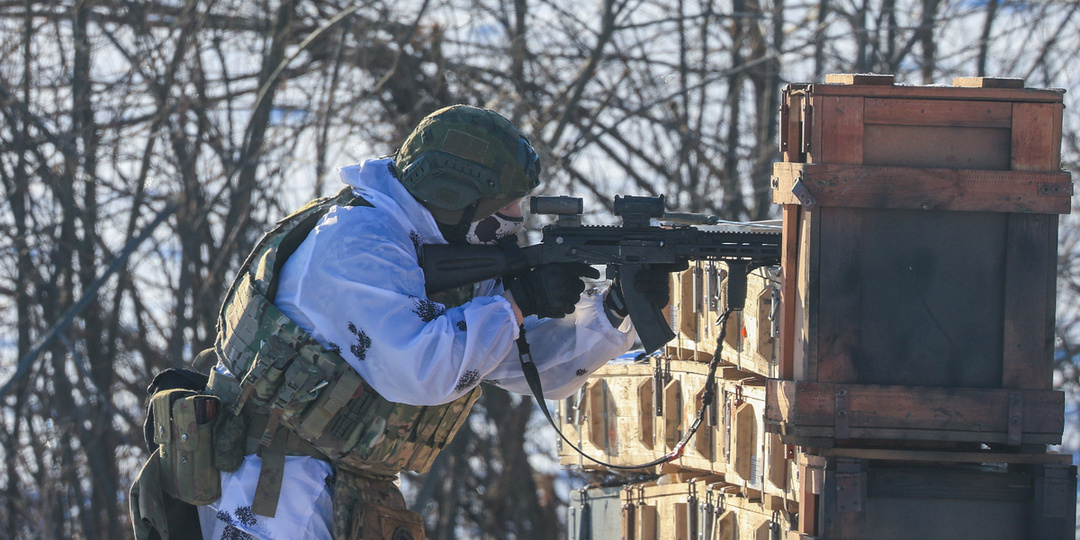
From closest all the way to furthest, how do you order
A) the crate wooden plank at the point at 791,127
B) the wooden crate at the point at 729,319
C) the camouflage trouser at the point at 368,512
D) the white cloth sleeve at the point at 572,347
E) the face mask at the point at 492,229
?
1. the crate wooden plank at the point at 791,127
2. the camouflage trouser at the point at 368,512
3. the face mask at the point at 492,229
4. the white cloth sleeve at the point at 572,347
5. the wooden crate at the point at 729,319

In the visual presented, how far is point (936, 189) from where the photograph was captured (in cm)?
356

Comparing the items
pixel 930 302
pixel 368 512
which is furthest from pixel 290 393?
pixel 930 302

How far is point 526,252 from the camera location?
13.3 feet

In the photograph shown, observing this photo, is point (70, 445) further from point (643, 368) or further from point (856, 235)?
point (856, 235)

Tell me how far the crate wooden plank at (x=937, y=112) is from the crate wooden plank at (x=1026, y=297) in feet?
0.93

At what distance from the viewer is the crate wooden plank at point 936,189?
140 inches

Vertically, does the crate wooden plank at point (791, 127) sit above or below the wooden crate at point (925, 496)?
above

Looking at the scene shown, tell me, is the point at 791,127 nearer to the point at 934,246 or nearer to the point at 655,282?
the point at 934,246

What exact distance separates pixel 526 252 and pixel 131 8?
6.19 m

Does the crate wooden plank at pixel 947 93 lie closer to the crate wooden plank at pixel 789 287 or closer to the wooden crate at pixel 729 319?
the crate wooden plank at pixel 789 287

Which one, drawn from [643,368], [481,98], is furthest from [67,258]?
[643,368]

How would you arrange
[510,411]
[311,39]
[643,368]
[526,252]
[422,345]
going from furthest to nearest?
[510,411] < [311,39] < [643,368] < [526,252] < [422,345]

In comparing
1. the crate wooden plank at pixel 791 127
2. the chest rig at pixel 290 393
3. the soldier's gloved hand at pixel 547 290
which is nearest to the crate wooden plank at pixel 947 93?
the crate wooden plank at pixel 791 127

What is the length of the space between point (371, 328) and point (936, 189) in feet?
5.41
